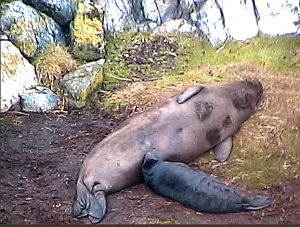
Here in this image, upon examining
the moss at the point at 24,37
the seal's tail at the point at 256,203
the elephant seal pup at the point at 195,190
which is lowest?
the seal's tail at the point at 256,203

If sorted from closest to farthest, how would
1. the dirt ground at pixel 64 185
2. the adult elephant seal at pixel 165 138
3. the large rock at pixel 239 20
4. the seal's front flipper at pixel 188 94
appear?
1. the dirt ground at pixel 64 185
2. the adult elephant seal at pixel 165 138
3. the seal's front flipper at pixel 188 94
4. the large rock at pixel 239 20

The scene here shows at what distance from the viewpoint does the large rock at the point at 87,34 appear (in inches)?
327

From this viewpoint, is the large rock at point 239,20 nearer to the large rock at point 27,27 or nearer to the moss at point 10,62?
the large rock at point 27,27

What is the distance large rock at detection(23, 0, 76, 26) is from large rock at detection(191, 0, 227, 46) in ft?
6.54

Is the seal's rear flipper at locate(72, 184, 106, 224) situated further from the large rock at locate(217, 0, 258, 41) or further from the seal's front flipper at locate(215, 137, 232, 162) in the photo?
the large rock at locate(217, 0, 258, 41)

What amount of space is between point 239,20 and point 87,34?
2354 millimetres

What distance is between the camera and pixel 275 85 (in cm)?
772

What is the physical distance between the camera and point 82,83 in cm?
757

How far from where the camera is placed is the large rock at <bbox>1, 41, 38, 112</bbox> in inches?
288

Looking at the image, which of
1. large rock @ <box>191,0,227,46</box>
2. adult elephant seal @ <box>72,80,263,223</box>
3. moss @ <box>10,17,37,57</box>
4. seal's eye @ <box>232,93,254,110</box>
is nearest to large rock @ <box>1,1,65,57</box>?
moss @ <box>10,17,37,57</box>

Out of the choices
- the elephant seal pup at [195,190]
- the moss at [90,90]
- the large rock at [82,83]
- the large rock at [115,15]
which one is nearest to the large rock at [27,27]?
the large rock at [82,83]

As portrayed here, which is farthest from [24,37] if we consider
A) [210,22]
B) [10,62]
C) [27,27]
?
[210,22]

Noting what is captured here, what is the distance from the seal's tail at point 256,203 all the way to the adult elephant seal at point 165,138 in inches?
35.5

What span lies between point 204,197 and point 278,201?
0.70 meters
